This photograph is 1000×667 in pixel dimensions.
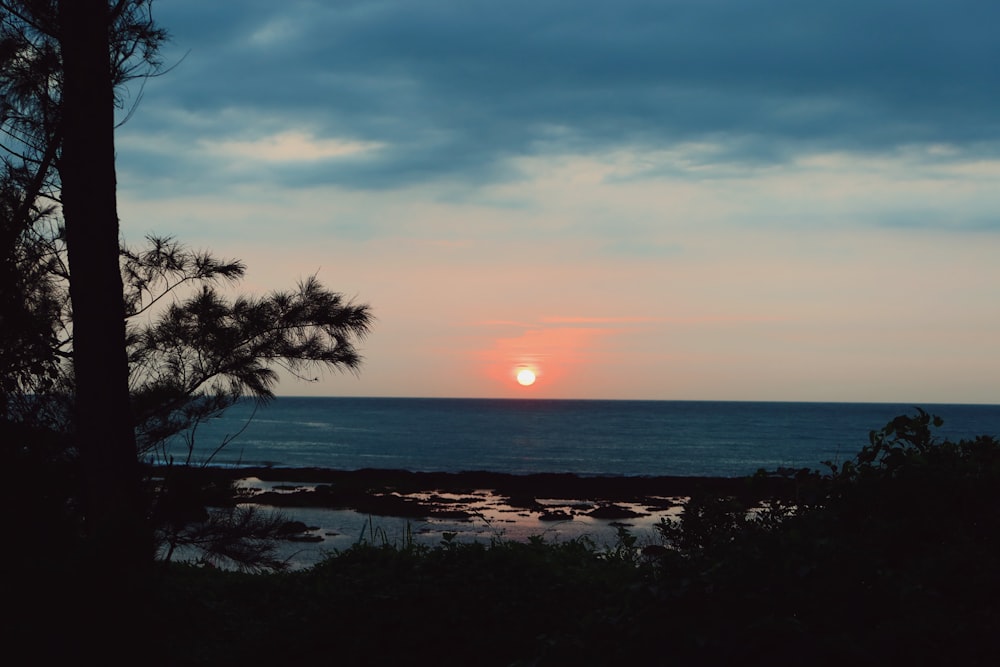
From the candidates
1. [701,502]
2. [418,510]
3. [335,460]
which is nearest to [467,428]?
[335,460]

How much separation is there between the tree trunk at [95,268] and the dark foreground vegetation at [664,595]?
857mm

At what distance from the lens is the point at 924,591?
4113mm

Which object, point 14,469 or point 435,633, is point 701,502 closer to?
point 435,633

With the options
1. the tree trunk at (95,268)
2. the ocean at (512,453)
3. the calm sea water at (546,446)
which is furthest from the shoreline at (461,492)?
the tree trunk at (95,268)

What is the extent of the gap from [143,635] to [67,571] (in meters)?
0.71

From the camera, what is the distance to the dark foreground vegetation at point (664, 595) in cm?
396

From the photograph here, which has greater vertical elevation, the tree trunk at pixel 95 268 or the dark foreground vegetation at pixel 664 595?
the tree trunk at pixel 95 268

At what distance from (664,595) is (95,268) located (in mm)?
6708

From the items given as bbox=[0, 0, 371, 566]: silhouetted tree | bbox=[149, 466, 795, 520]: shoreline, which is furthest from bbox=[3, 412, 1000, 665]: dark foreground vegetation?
bbox=[149, 466, 795, 520]: shoreline

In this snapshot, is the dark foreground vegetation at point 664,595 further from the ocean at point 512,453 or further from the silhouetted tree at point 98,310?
→ the ocean at point 512,453

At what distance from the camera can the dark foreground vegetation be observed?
3965mm

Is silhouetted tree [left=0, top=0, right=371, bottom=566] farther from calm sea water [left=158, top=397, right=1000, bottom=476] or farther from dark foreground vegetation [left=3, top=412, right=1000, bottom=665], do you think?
calm sea water [left=158, top=397, right=1000, bottom=476]

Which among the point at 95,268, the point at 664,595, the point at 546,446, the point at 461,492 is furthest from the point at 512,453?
the point at 664,595

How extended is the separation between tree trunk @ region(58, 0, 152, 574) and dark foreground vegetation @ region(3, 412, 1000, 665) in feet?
2.81
